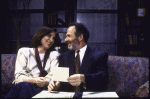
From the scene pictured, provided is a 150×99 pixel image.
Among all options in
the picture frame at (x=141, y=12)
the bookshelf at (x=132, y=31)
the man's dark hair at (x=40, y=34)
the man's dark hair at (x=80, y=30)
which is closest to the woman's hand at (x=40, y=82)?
the man's dark hair at (x=40, y=34)

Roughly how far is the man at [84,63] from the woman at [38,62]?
0.18 metres

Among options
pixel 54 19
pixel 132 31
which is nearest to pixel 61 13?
pixel 54 19

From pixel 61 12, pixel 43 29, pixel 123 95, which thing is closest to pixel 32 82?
pixel 43 29

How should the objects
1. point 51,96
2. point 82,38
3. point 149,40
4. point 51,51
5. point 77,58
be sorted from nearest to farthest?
point 51,96 < point 77,58 < point 82,38 < point 51,51 < point 149,40

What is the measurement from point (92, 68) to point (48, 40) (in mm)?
744

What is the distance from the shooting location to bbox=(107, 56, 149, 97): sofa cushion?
2.21 m

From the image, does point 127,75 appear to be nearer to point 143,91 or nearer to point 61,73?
point 143,91

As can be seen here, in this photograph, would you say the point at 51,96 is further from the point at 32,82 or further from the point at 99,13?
the point at 99,13

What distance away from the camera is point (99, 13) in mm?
4527

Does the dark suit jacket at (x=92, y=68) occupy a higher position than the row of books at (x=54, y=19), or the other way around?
the row of books at (x=54, y=19)

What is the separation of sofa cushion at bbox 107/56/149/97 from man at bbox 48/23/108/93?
53cm

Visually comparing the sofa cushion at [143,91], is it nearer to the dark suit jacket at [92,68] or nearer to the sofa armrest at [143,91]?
the sofa armrest at [143,91]

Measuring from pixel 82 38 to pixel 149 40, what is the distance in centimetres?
275

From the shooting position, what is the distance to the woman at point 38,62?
1.84 meters
